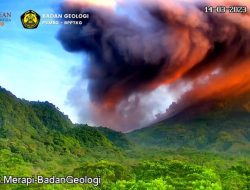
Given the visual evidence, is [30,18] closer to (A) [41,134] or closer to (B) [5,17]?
(B) [5,17]

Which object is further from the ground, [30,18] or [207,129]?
[30,18]

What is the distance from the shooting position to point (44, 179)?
37.0 ft

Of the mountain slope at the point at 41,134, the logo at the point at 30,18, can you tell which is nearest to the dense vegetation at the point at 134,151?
the mountain slope at the point at 41,134

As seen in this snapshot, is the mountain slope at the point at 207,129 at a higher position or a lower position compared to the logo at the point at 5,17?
lower

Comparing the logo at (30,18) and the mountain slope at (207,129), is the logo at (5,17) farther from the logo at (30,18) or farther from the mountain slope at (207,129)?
the mountain slope at (207,129)

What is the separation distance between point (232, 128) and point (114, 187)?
3.44 metres

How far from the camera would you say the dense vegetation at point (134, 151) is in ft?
43.1

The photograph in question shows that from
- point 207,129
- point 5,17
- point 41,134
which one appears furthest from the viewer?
point 41,134

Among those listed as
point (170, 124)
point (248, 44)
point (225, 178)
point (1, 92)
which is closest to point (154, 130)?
point (170, 124)

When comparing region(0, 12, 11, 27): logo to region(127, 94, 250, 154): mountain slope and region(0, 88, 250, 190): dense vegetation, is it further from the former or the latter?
region(127, 94, 250, 154): mountain slope

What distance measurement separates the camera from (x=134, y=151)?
14852 mm

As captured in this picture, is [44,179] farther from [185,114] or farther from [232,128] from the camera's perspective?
[232,128]

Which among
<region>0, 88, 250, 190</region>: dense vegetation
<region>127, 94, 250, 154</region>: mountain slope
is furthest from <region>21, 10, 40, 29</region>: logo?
<region>127, 94, 250, 154</region>: mountain slope

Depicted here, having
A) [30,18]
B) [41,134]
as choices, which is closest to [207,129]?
[41,134]
